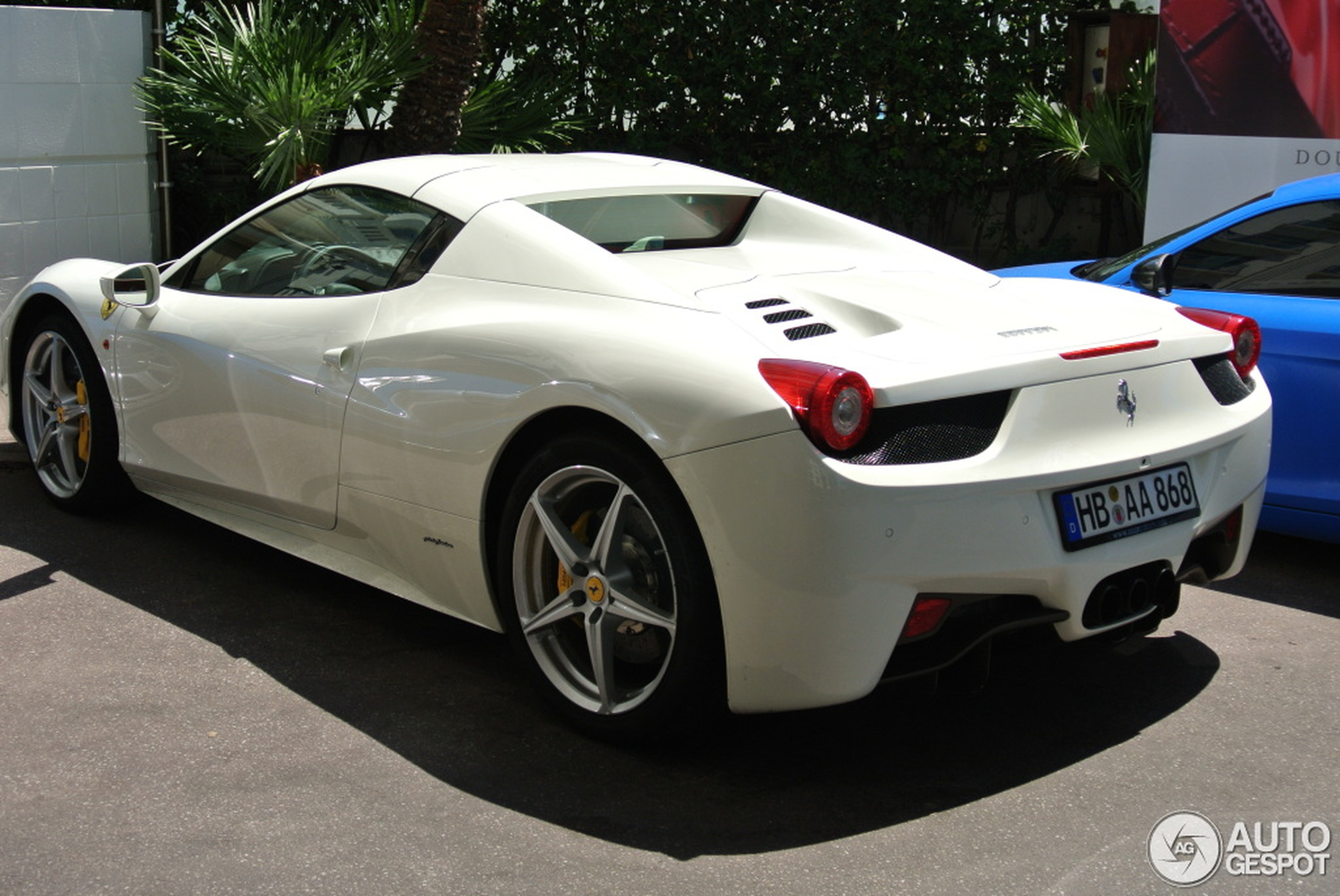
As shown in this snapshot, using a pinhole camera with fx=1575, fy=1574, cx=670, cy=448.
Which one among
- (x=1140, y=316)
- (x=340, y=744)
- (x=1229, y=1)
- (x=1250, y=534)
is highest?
(x=1229, y=1)

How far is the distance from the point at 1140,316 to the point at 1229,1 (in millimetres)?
5598

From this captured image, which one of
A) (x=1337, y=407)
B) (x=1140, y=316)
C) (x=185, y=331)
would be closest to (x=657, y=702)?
(x=1140, y=316)

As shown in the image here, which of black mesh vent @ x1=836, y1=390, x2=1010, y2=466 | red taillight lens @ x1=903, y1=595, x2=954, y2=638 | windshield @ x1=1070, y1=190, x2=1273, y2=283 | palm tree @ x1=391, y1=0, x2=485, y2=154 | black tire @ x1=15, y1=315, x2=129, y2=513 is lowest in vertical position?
black tire @ x1=15, y1=315, x2=129, y2=513

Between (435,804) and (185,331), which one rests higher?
(185,331)

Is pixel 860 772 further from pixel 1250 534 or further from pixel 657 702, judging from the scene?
pixel 1250 534

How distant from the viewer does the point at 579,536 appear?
4.04 meters

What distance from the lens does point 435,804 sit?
12.0 ft

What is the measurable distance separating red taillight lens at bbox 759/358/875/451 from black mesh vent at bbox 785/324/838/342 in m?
0.27

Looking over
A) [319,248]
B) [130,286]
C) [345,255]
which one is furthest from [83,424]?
[345,255]

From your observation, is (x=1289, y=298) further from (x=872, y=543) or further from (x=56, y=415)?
(x=56, y=415)

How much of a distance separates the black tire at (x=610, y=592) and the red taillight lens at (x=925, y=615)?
441 millimetres

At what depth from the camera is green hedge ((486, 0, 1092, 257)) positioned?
1089 cm

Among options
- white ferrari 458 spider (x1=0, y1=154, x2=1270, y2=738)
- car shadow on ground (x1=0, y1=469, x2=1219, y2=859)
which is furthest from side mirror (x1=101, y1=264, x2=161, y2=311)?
car shadow on ground (x1=0, y1=469, x2=1219, y2=859)

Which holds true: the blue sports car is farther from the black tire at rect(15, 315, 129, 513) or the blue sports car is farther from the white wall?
the white wall
